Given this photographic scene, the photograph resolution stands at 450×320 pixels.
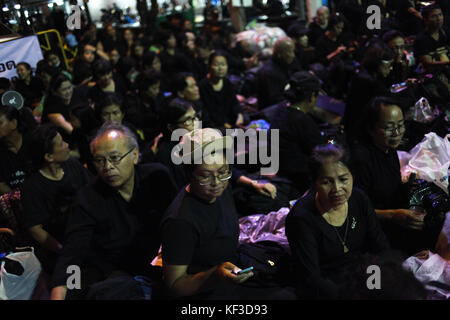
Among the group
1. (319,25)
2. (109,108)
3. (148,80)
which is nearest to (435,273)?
(109,108)

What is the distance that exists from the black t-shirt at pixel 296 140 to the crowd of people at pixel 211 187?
0.01 meters

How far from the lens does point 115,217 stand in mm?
2426

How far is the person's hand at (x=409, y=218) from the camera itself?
2.51 metres

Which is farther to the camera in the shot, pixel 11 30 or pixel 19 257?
pixel 11 30

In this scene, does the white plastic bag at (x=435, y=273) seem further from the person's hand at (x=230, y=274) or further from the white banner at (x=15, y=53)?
the white banner at (x=15, y=53)

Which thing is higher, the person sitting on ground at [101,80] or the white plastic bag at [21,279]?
the person sitting on ground at [101,80]

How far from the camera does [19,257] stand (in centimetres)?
232

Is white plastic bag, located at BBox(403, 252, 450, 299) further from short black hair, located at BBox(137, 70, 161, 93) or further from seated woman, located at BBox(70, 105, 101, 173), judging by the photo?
short black hair, located at BBox(137, 70, 161, 93)

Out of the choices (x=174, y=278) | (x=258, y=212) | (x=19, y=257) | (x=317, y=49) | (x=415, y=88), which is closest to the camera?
(x=174, y=278)

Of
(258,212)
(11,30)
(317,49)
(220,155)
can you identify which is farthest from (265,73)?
(220,155)

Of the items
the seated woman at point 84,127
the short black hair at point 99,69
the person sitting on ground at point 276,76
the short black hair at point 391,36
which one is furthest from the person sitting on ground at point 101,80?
the short black hair at point 391,36

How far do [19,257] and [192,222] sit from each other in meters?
1.03

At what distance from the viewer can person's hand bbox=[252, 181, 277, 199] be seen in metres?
3.13
